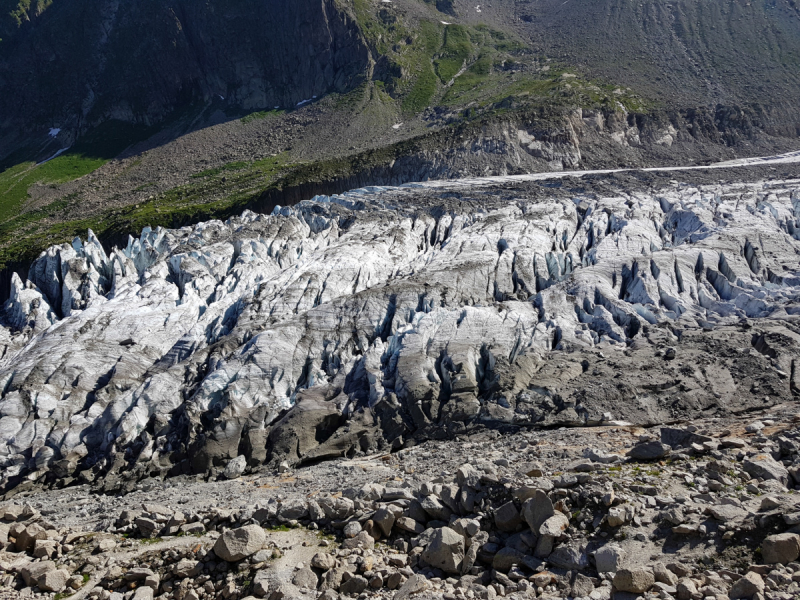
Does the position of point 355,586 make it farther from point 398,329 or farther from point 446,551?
point 398,329

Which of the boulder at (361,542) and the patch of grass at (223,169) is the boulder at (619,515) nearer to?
the boulder at (361,542)

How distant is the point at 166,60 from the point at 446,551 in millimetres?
200978

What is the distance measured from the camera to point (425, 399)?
36.3 metres

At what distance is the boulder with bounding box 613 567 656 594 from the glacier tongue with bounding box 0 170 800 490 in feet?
63.3

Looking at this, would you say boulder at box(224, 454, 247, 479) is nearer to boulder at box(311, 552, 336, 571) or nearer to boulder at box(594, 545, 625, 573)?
boulder at box(311, 552, 336, 571)

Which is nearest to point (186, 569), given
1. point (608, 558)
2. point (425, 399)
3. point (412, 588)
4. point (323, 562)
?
point (323, 562)

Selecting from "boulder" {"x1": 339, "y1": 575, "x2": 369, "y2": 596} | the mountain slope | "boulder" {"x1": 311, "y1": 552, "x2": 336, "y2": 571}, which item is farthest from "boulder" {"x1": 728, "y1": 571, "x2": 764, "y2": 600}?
the mountain slope

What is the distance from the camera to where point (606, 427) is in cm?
3127

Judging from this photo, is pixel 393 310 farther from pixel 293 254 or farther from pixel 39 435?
pixel 39 435

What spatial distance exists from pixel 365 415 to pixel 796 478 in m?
23.9

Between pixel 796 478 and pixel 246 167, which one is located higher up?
pixel 796 478

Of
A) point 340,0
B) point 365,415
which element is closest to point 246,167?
point 340,0

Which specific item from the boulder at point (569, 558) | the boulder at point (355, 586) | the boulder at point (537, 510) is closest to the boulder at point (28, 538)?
the boulder at point (355, 586)

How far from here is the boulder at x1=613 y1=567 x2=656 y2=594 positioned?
43.0ft
